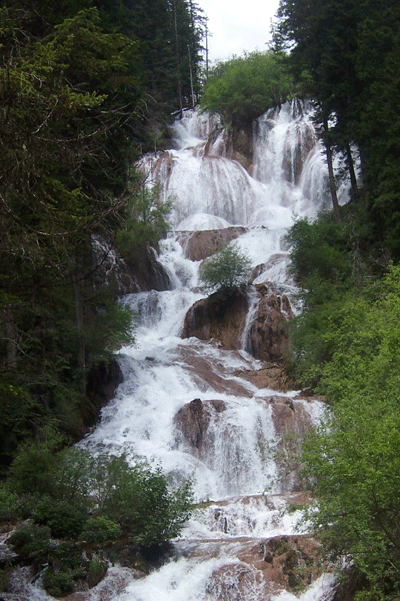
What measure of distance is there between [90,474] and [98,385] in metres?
8.46

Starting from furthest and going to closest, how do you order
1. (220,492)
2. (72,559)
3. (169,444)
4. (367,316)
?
(169,444), (220,492), (367,316), (72,559)

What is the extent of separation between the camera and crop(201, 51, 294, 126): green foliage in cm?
4544

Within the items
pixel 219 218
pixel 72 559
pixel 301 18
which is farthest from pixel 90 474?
pixel 219 218

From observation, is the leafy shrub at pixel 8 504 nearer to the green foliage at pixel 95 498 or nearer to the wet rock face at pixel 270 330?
the green foliage at pixel 95 498

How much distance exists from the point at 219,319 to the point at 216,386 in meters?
5.88

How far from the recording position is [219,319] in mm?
27406

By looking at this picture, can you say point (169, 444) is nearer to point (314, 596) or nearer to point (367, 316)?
point (367, 316)

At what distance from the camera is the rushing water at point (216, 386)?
11.9 m

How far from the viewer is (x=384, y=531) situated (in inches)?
321

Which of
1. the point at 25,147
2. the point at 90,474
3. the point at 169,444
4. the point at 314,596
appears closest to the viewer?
the point at 25,147

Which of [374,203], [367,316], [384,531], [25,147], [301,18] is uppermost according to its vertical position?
[301,18]

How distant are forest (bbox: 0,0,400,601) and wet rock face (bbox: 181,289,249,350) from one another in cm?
288

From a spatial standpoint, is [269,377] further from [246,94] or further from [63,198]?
[246,94]

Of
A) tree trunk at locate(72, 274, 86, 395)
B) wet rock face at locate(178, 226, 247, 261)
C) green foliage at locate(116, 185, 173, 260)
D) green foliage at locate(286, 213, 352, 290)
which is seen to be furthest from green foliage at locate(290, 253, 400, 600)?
wet rock face at locate(178, 226, 247, 261)
